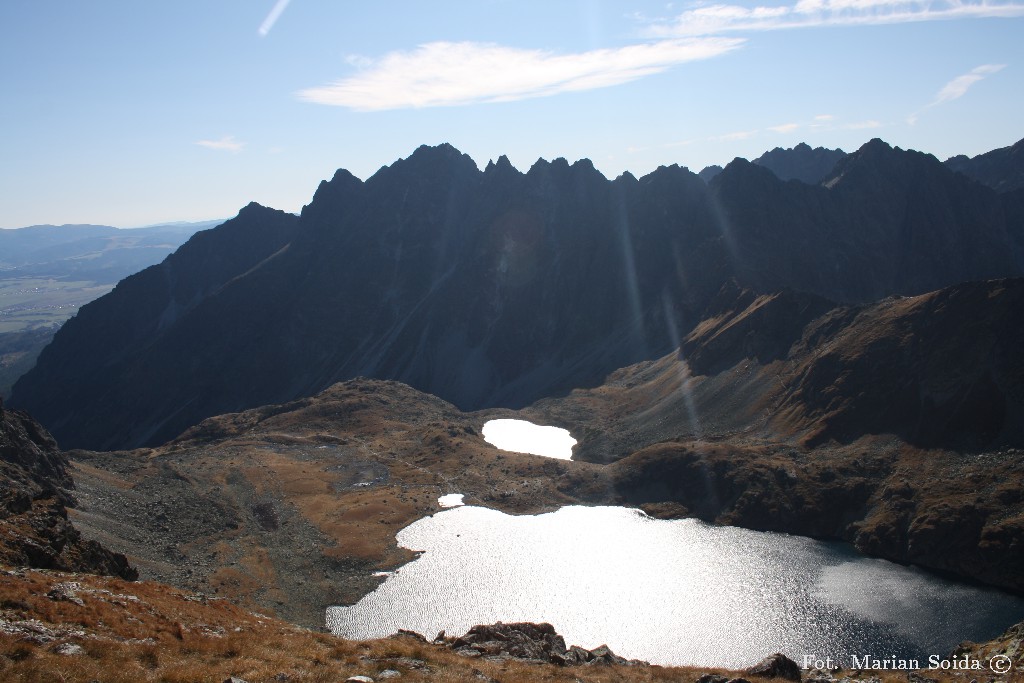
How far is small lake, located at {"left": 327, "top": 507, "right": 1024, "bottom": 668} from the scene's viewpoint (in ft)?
256

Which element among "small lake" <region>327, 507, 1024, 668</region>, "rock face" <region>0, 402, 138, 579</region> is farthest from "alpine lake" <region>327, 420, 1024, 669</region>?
"rock face" <region>0, 402, 138, 579</region>

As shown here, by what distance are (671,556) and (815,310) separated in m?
91.2

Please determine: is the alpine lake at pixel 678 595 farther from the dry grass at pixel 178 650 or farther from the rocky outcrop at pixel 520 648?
the dry grass at pixel 178 650

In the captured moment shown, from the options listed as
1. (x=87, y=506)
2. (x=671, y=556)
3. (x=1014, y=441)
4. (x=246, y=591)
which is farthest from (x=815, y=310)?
(x=87, y=506)

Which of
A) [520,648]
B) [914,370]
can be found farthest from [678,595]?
[914,370]

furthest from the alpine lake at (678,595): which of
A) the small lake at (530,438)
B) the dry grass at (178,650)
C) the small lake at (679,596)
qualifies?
the small lake at (530,438)

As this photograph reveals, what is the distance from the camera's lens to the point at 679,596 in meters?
91.2

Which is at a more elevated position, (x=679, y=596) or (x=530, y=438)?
(x=530, y=438)

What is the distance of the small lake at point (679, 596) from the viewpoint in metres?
78.0

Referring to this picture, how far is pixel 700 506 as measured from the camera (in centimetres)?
12519

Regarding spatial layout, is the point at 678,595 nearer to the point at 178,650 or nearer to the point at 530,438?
the point at 178,650

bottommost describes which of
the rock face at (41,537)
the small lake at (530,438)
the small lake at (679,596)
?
the small lake at (679,596)

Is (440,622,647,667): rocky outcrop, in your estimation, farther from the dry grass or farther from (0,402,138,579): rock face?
(0,402,138,579): rock face

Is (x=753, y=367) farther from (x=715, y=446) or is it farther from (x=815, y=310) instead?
(x=715, y=446)
